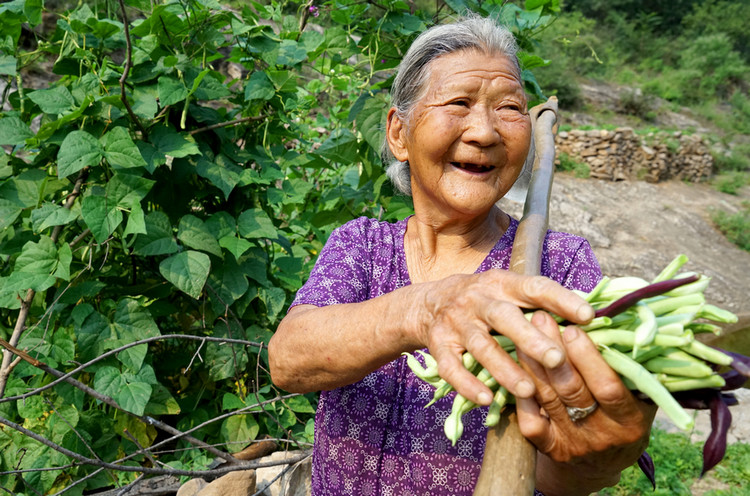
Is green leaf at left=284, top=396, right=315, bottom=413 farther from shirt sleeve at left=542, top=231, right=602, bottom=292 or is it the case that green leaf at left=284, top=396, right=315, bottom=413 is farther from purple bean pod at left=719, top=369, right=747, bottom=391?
purple bean pod at left=719, top=369, right=747, bottom=391

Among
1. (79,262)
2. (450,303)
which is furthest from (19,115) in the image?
(450,303)

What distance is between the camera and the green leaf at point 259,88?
2.46 meters

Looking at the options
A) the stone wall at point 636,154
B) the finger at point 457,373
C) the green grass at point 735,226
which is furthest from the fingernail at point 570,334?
the stone wall at point 636,154

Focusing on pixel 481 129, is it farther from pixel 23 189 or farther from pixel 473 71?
pixel 23 189

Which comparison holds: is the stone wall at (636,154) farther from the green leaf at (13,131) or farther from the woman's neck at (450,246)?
the green leaf at (13,131)

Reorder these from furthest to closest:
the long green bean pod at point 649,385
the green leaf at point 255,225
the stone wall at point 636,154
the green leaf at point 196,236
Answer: the stone wall at point 636,154
the green leaf at point 255,225
the green leaf at point 196,236
the long green bean pod at point 649,385

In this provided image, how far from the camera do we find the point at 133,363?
2.20 metres

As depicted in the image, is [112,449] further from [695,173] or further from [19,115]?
[695,173]

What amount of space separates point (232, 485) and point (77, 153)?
1.43 m

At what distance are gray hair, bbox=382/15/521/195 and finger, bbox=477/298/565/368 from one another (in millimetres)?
928

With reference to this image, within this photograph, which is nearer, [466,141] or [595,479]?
[595,479]

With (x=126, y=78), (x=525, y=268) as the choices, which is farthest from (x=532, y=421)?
(x=126, y=78)

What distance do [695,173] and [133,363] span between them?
58.2ft

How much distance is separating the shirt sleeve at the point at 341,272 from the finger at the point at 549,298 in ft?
2.14
